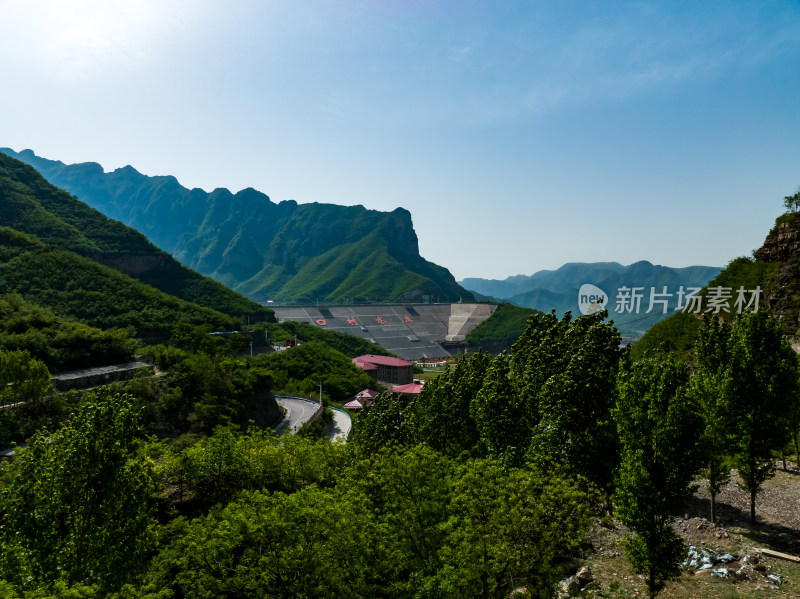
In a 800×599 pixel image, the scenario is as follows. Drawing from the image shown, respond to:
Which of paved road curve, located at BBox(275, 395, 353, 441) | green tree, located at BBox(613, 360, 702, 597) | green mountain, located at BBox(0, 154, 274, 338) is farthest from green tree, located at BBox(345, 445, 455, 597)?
green mountain, located at BBox(0, 154, 274, 338)

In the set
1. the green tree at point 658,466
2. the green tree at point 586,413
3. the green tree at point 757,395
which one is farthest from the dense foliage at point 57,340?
the green tree at point 757,395

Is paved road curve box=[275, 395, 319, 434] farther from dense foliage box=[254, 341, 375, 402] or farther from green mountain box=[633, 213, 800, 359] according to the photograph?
green mountain box=[633, 213, 800, 359]

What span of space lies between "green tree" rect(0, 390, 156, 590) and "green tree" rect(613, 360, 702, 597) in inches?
623

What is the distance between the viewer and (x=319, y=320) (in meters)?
166

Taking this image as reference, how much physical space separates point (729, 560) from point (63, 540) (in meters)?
25.4

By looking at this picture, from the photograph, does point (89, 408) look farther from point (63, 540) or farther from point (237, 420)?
point (237, 420)

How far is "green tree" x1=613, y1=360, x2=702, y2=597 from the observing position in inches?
549

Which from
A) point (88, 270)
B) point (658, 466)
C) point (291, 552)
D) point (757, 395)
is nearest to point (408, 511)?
point (291, 552)

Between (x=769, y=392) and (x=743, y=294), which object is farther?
(x=743, y=294)

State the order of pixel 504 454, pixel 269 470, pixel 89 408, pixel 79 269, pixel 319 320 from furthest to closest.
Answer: pixel 319 320 < pixel 79 269 < pixel 269 470 < pixel 504 454 < pixel 89 408

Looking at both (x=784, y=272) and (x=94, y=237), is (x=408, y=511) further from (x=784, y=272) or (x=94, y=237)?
(x=94, y=237)

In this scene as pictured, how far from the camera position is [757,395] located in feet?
73.6

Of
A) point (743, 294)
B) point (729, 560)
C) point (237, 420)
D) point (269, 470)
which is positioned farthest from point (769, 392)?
point (237, 420)

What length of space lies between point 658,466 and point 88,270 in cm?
8847
